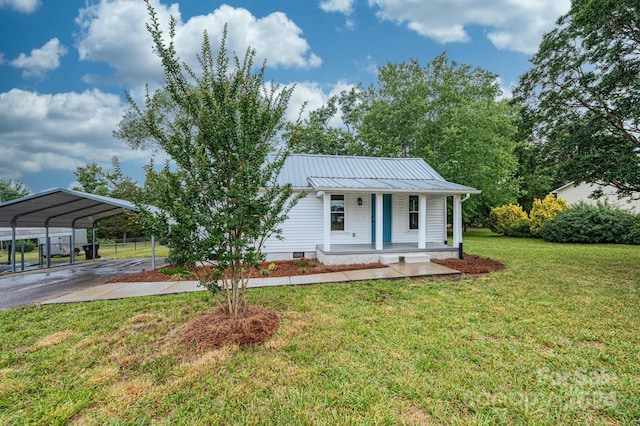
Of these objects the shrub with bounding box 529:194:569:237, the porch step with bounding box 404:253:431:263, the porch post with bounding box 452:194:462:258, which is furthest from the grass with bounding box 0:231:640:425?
the shrub with bounding box 529:194:569:237

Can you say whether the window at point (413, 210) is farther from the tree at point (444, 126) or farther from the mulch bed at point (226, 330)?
the mulch bed at point (226, 330)

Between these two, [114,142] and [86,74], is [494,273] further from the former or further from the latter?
[114,142]

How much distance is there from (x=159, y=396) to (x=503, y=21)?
608 inches

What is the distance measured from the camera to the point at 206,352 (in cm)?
337

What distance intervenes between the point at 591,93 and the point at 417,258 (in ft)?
22.6

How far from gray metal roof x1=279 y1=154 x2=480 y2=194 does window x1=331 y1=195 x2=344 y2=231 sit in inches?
30.1

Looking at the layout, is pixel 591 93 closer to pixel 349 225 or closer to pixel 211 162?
pixel 349 225

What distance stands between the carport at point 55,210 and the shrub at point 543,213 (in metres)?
20.5

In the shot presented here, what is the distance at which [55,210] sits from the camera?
35.4 feet

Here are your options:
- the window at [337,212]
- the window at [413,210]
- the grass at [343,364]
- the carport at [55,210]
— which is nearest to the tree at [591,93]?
the grass at [343,364]

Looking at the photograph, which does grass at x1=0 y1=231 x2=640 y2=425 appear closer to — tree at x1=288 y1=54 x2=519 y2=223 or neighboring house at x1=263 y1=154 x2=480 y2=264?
neighboring house at x1=263 y1=154 x2=480 y2=264

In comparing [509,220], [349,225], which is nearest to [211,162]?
[349,225]

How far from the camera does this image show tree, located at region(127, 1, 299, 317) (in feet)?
11.5

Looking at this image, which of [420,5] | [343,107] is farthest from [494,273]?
[343,107]
